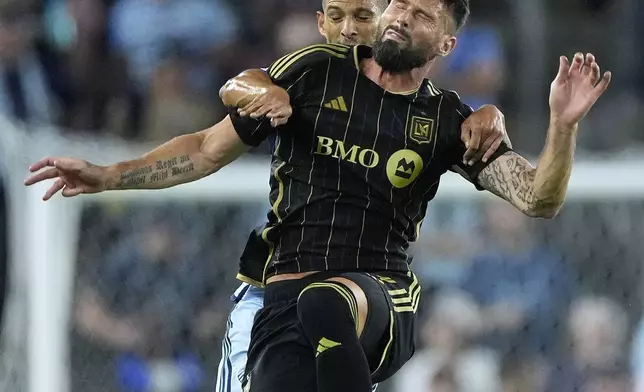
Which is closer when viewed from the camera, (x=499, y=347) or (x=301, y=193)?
(x=301, y=193)

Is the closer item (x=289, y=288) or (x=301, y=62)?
(x=289, y=288)

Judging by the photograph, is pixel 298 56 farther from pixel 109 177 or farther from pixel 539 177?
pixel 539 177

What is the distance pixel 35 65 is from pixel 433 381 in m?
2.42

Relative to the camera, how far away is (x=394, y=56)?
322cm

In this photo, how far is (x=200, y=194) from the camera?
5246mm

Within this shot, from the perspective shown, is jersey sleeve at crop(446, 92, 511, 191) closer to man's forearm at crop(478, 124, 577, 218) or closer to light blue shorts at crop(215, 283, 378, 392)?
man's forearm at crop(478, 124, 577, 218)

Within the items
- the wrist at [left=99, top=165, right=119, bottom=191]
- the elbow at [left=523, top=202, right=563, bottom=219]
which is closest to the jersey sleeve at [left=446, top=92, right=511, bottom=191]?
the elbow at [left=523, top=202, right=563, bottom=219]

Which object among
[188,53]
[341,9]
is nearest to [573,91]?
[341,9]

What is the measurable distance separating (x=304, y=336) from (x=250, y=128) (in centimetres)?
62

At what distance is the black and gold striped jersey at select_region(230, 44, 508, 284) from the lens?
318 centimetres

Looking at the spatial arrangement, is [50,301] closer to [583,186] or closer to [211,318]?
[211,318]

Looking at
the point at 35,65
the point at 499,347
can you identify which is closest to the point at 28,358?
the point at 35,65

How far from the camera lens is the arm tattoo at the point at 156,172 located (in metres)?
3.32

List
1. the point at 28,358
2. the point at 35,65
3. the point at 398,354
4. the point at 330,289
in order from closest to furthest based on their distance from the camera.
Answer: the point at 330,289
the point at 398,354
the point at 28,358
the point at 35,65
